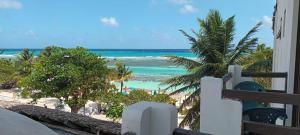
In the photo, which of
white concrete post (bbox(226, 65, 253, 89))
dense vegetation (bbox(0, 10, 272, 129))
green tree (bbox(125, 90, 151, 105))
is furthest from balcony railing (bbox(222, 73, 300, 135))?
green tree (bbox(125, 90, 151, 105))

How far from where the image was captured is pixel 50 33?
139 meters

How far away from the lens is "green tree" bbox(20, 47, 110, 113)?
22078 millimetres

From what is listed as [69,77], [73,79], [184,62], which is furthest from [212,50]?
[69,77]

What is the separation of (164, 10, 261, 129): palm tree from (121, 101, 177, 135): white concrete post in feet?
48.6

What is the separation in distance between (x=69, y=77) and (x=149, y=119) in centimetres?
2097

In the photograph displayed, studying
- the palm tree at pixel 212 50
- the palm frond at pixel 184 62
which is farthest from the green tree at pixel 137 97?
the palm tree at pixel 212 50

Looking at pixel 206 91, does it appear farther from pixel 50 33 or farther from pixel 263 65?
pixel 50 33

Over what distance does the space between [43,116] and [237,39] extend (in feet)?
47.0

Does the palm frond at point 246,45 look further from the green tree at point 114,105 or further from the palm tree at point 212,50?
the green tree at point 114,105

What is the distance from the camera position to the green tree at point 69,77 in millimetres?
22078

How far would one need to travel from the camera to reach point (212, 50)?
17094 mm

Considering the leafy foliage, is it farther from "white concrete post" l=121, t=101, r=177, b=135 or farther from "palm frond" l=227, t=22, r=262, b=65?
"white concrete post" l=121, t=101, r=177, b=135

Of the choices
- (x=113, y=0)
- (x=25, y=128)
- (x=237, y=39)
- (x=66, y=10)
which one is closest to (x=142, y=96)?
(x=237, y=39)

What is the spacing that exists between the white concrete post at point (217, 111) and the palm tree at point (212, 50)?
39.5 ft
